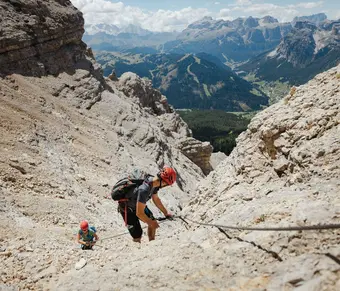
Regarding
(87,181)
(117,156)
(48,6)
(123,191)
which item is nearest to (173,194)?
(117,156)

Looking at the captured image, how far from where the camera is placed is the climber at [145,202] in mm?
10234

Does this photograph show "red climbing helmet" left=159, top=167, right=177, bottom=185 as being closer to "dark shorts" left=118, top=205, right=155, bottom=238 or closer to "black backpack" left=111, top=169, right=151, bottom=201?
"black backpack" left=111, top=169, right=151, bottom=201

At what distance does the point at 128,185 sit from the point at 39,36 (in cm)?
3611

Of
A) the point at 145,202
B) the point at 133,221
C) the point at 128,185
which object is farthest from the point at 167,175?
the point at 133,221

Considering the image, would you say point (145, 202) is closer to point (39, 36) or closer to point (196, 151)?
point (39, 36)

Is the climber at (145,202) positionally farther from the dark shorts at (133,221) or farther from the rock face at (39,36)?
the rock face at (39,36)

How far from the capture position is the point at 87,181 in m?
24.1

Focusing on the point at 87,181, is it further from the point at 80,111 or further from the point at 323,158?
the point at 323,158

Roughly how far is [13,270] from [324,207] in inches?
323

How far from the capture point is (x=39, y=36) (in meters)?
40.2

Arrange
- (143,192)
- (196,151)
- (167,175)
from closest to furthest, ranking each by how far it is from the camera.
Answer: (143,192)
(167,175)
(196,151)

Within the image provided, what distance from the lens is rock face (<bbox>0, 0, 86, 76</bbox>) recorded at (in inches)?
1422

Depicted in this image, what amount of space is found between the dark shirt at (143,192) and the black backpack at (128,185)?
7.8 inches

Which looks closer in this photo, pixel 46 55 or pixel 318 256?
pixel 318 256
